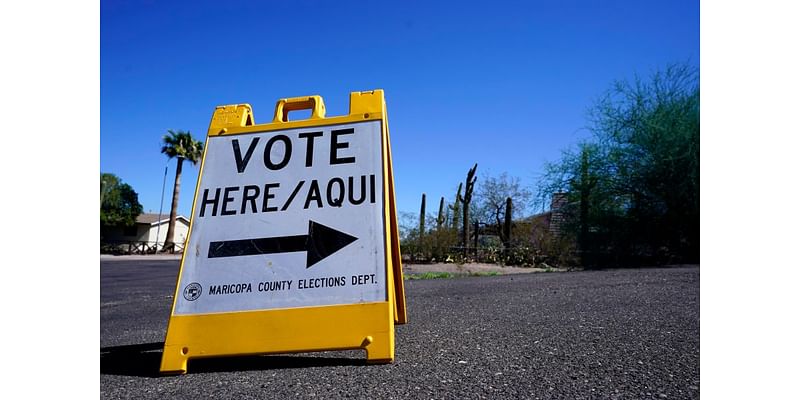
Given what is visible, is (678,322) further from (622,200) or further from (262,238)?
(622,200)

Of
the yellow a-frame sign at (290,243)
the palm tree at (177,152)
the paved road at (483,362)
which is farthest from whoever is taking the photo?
the palm tree at (177,152)

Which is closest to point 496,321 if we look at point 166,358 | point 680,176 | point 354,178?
point 354,178

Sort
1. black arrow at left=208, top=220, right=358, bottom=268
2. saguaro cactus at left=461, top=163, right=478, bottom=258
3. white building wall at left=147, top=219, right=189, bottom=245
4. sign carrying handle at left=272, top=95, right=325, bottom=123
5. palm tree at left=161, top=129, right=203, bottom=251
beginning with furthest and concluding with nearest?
white building wall at left=147, top=219, right=189, bottom=245, palm tree at left=161, top=129, right=203, bottom=251, saguaro cactus at left=461, top=163, right=478, bottom=258, sign carrying handle at left=272, top=95, right=325, bottom=123, black arrow at left=208, top=220, right=358, bottom=268

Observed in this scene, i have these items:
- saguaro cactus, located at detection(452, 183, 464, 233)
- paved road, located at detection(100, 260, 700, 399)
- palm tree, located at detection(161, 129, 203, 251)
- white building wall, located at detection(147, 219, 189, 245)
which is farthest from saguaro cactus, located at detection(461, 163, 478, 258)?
white building wall, located at detection(147, 219, 189, 245)

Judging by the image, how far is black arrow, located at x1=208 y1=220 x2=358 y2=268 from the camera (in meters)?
2.66

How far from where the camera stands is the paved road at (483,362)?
2.10 m

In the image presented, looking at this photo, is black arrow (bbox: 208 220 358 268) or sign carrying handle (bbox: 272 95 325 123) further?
sign carrying handle (bbox: 272 95 325 123)

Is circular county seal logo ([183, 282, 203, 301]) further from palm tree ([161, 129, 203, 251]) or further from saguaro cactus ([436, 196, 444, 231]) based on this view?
palm tree ([161, 129, 203, 251])

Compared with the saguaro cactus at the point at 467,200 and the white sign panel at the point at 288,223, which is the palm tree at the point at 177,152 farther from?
the white sign panel at the point at 288,223

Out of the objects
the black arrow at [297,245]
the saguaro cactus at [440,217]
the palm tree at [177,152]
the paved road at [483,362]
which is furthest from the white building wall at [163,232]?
the black arrow at [297,245]

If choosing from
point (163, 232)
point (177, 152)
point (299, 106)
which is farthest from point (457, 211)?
Answer: point (163, 232)

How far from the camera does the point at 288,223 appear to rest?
2754mm

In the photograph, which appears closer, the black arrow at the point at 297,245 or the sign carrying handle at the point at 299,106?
the black arrow at the point at 297,245

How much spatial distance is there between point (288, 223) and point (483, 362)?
1304 millimetres
